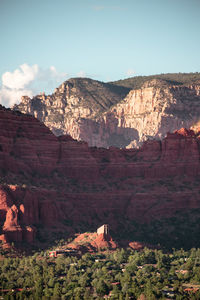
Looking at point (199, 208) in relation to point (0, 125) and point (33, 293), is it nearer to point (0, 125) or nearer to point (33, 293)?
point (0, 125)

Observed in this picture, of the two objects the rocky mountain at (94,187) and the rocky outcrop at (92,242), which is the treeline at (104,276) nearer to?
the rocky outcrop at (92,242)

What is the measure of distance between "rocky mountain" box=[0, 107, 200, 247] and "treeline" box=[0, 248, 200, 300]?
8.65 metres

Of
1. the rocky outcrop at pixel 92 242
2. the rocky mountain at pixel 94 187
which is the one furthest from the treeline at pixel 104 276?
the rocky mountain at pixel 94 187

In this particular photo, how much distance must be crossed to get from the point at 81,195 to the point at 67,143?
1102 cm

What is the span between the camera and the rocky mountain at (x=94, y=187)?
135 meters

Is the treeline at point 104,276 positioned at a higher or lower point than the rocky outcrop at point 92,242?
lower

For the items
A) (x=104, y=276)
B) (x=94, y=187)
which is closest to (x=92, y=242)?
(x=104, y=276)

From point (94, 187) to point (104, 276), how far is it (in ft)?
110

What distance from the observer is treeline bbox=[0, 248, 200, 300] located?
110 m

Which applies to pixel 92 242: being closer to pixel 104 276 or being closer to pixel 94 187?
pixel 104 276

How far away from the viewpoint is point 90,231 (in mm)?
137875

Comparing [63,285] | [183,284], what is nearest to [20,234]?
[63,285]

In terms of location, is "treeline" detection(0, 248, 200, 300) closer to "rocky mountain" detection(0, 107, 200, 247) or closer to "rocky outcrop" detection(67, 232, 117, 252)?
"rocky outcrop" detection(67, 232, 117, 252)

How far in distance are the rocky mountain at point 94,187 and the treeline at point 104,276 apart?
865 centimetres
